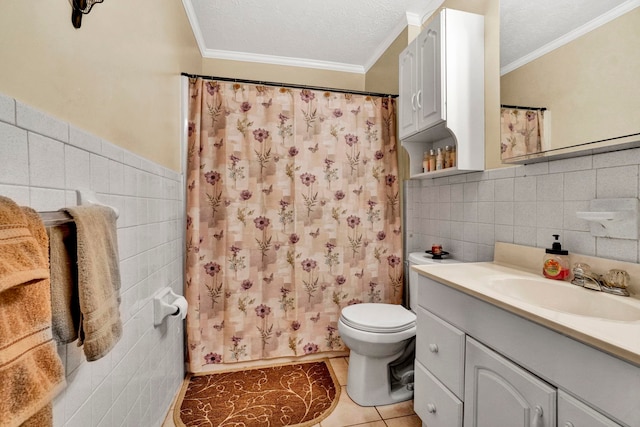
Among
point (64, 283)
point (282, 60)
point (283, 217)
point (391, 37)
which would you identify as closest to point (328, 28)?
point (391, 37)

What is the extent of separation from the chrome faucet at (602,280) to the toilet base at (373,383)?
97cm

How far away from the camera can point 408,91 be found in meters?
1.82

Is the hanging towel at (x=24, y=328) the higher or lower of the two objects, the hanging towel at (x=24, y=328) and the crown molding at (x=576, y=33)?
the lower

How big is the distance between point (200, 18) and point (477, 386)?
2.65 metres

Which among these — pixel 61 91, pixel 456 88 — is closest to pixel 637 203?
pixel 456 88

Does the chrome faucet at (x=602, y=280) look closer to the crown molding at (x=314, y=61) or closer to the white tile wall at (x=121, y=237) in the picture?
the white tile wall at (x=121, y=237)

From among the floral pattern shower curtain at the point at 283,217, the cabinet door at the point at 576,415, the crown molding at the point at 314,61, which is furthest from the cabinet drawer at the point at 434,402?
the crown molding at the point at 314,61

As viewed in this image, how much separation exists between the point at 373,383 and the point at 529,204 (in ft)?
4.11

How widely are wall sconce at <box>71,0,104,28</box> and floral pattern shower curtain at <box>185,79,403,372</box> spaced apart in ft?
3.67

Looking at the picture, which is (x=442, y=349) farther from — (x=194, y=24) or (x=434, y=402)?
(x=194, y=24)

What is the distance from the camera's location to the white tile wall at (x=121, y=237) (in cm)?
61

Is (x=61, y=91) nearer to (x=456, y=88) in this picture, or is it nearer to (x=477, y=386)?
(x=477, y=386)

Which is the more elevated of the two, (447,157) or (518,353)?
(447,157)

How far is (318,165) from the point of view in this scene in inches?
82.8
